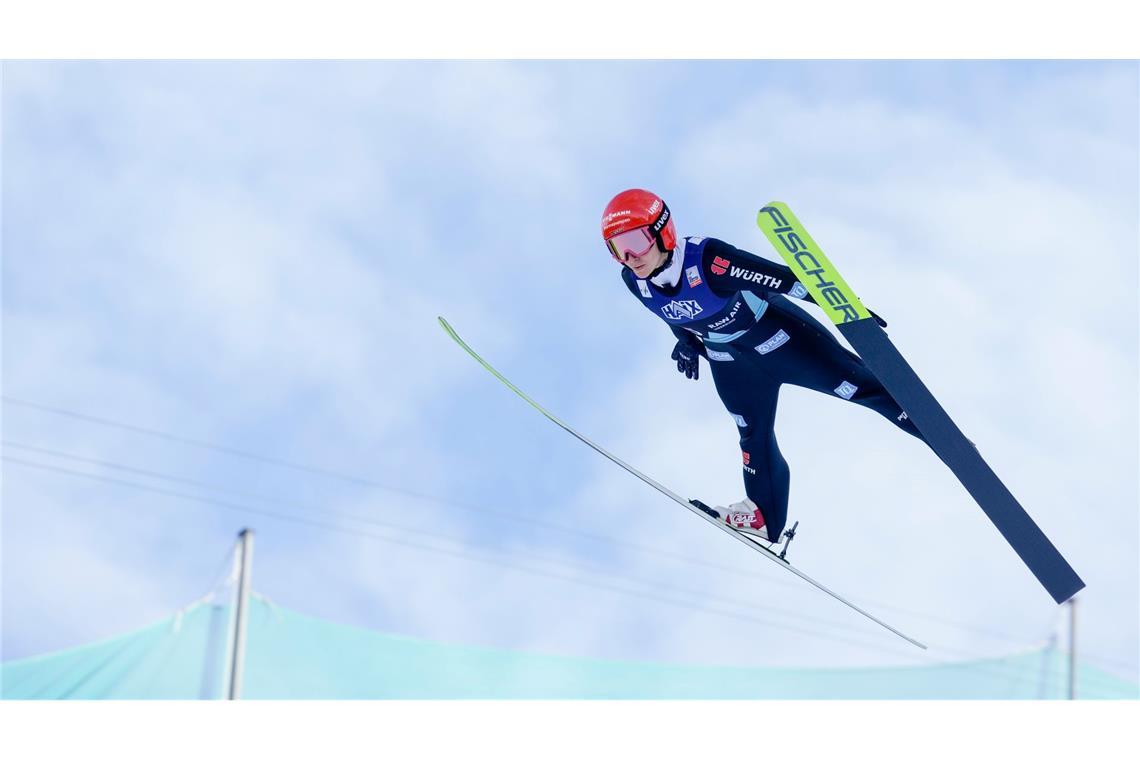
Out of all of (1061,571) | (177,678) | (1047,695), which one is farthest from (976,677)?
(177,678)

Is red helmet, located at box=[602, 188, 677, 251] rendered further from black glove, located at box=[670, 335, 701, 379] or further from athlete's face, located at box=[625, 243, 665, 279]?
black glove, located at box=[670, 335, 701, 379]

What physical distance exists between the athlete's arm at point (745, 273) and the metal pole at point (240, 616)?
13.0 feet

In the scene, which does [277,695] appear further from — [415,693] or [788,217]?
[788,217]

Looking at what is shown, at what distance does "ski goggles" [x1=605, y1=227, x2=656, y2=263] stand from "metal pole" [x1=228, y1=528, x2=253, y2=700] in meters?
3.80

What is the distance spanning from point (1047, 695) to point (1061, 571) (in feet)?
19.4

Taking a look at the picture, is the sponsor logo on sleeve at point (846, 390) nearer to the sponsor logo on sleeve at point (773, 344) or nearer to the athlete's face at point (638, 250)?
the sponsor logo on sleeve at point (773, 344)

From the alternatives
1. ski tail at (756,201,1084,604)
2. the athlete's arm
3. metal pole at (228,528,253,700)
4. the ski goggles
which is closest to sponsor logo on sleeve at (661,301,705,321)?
the athlete's arm

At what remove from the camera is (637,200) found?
19.9 ft

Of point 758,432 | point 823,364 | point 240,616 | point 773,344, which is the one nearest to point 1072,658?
point 758,432

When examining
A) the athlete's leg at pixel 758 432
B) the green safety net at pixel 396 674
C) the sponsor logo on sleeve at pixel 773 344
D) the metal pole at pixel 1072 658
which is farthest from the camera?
the metal pole at pixel 1072 658

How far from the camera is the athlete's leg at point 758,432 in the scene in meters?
6.58

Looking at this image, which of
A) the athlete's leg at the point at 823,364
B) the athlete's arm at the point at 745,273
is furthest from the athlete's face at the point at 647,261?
the athlete's leg at the point at 823,364

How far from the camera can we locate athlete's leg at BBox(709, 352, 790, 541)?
658 cm

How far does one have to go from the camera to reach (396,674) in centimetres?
1019
